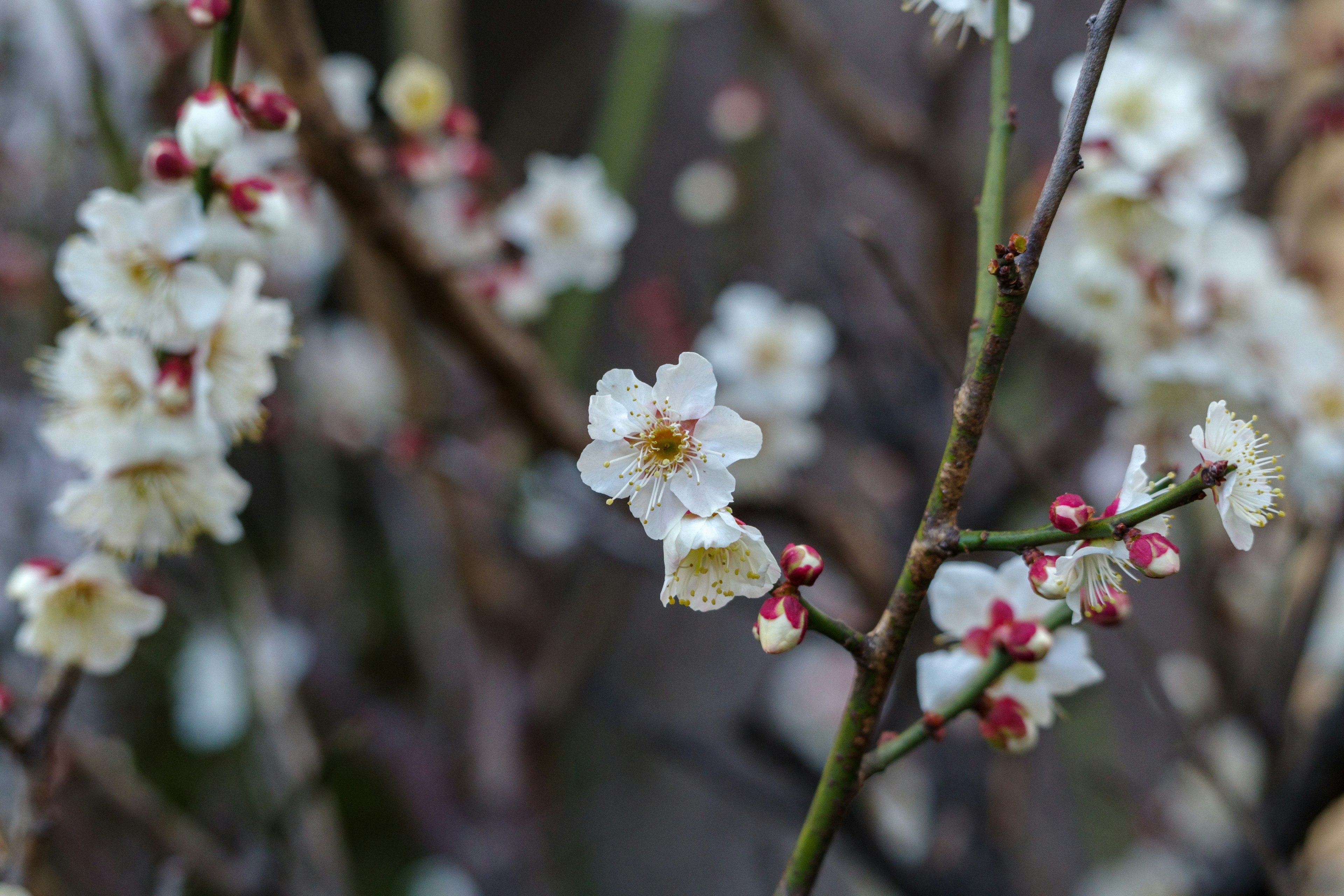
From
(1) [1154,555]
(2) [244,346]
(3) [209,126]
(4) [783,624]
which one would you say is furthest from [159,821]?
(1) [1154,555]

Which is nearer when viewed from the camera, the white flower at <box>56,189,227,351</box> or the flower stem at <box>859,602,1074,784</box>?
the flower stem at <box>859,602,1074,784</box>

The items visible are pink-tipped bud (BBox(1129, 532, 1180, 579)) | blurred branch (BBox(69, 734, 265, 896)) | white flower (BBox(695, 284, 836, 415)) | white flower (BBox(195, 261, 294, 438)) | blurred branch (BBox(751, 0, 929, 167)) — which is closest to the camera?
pink-tipped bud (BBox(1129, 532, 1180, 579))

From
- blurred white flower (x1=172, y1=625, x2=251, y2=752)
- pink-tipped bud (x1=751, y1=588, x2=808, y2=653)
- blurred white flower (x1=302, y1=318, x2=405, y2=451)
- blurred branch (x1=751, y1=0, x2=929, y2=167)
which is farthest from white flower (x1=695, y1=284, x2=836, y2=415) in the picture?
blurred white flower (x1=172, y1=625, x2=251, y2=752)

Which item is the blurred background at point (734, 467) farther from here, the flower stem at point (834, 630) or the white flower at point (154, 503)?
the flower stem at point (834, 630)

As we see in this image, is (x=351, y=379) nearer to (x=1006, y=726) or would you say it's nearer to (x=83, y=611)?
(x=83, y=611)

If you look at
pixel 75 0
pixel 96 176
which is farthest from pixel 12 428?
pixel 75 0

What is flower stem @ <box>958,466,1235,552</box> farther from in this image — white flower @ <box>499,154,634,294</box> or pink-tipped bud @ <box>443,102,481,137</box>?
white flower @ <box>499,154,634,294</box>

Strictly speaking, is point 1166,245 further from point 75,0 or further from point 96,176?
point 96,176
